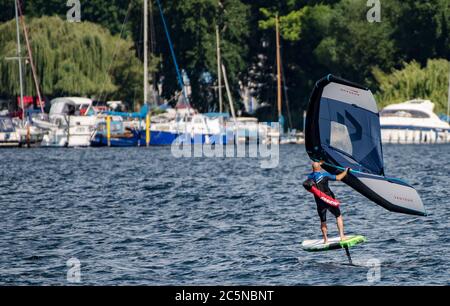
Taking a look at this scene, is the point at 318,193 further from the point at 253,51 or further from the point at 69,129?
the point at 253,51

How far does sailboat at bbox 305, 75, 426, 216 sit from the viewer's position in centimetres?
2764

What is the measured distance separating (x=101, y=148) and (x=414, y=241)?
198 feet

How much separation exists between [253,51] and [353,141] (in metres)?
82.8

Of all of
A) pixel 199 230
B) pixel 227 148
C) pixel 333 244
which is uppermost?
pixel 333 244

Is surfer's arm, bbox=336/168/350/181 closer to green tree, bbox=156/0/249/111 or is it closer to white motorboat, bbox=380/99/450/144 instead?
white motorboat, bbox=380/99/450/144

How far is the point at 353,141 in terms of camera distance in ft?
95.1

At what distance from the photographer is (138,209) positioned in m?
40.0

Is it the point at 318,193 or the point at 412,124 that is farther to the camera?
the point at 412,124

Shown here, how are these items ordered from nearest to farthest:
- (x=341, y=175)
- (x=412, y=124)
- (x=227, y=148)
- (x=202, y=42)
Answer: (x=341, y=175) < (x=412, y=124) < (x=227, y=148) < (x=202, y=42)

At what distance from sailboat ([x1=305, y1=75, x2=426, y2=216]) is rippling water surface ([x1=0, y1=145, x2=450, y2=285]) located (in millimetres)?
1362

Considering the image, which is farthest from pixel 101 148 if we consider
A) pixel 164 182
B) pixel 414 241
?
pixel 414 241

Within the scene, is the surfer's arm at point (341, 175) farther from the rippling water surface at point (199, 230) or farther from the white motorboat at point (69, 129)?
the white motorboat at point (69, 129)

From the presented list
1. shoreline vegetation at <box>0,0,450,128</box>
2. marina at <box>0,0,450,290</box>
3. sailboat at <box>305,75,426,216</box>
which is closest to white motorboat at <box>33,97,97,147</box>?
marina at <box>0,0,450,290</box>

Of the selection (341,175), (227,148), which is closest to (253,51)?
(227,148)
